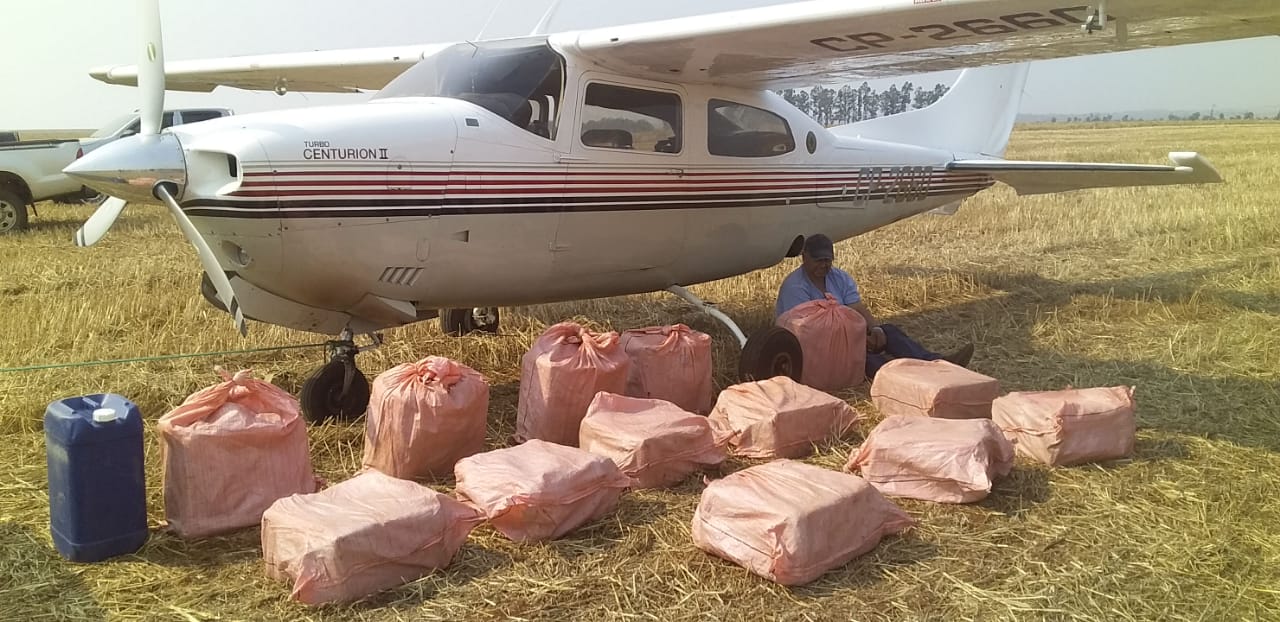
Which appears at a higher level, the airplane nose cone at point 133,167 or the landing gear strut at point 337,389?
the airplane nose cone at point 133,167

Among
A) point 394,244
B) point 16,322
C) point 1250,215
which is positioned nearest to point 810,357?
point 394,244

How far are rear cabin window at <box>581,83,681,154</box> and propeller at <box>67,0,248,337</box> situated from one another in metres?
2.26

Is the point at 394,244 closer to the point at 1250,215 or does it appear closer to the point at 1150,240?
the point at 1150,240

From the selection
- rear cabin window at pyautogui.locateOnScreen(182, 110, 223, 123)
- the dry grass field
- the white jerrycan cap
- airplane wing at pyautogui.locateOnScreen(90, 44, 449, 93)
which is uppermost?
airplane wing at pyautogui.locateOnScreen(90, 44, 449, 93)

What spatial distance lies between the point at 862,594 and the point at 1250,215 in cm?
1369

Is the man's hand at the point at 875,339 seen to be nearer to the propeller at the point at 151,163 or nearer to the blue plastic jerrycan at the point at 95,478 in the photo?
the propeller at the point at 151,163

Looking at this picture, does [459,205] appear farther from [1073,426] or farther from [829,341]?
[1073,426]

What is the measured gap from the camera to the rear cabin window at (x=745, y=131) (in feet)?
→ 20.6

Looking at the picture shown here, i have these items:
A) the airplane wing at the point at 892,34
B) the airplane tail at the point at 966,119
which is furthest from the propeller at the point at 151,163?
the airplane tail at the point at 966,119

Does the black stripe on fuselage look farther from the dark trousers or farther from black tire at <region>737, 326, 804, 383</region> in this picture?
the dark trousers

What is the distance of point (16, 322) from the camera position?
6945mm

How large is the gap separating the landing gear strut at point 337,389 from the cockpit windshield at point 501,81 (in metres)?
1.51

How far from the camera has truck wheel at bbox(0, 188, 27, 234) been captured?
545 inches

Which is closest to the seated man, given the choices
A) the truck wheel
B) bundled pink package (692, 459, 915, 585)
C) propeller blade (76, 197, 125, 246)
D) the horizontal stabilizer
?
the horizontal stabilizer
